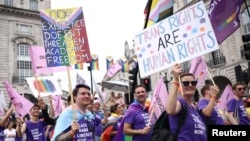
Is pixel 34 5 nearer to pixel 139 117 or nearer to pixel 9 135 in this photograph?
pixel 9 135

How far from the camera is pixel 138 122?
5.18 meters

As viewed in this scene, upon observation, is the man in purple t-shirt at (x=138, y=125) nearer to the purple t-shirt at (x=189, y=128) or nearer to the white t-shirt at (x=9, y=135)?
the purple t-shirt at (x=189, y=128)

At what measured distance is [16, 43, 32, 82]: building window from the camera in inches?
1527

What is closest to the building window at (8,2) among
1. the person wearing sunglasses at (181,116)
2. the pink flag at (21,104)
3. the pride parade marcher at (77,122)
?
the pink flag at (21,104)

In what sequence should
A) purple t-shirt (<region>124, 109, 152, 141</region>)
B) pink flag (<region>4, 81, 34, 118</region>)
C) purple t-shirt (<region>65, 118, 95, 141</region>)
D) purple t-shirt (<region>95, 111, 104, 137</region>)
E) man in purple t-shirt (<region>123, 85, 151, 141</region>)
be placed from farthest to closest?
pink flag (<region>4, 81, 34, 118</region>)
purple t-shirt (<region>95, 111, 104, 137</region>)
purple t-shirt (<region>124, 109, 152, 141</region>)
man in purple t-shirt (<region>123, 85, 151, 141</region>)
purple t-shirt (<region>65, 118, 95, 141</region>)

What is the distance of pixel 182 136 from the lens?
10.9 feet

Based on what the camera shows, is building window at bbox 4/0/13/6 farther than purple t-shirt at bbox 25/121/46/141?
Yes

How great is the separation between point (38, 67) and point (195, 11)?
6127 mm

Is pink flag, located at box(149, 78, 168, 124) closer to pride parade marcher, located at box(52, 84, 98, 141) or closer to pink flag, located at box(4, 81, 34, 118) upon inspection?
pride parade marcher, located at box(52, 84, 98, 141)

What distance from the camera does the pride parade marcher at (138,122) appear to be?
505 cm

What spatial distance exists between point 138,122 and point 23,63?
36.4m

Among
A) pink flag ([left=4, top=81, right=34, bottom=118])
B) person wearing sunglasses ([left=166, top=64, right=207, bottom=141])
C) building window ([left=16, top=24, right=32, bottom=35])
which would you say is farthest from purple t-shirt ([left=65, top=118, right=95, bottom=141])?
building window ([left=16, top=24, right=32, bottom=35])

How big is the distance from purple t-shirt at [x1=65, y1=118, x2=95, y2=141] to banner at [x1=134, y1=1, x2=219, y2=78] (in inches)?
41.1

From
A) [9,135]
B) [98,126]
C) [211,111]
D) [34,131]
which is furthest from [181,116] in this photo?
[9,135]
